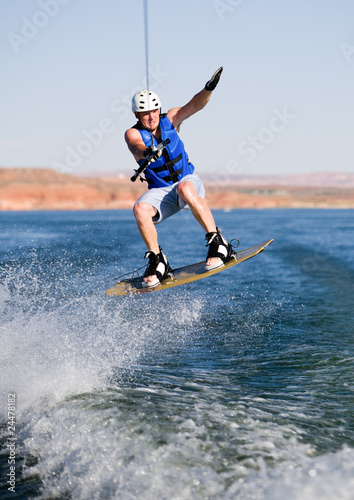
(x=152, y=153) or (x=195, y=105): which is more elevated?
(x=195, y=105)

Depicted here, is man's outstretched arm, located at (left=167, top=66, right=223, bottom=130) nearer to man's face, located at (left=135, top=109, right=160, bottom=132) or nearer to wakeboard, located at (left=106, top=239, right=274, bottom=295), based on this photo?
man's face, located at (left=135, top=109, right=160, bottom=132)

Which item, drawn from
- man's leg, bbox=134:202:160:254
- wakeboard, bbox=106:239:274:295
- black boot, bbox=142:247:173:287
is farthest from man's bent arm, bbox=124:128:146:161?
wakeboard, bbox=106:239:274:295

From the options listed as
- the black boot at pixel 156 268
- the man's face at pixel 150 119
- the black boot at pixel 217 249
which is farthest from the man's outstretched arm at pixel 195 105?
the black boot at pixel 156 268

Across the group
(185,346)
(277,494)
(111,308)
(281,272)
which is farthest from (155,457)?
(281,272)

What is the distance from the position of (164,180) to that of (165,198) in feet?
0.73

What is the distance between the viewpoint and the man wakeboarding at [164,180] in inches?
259

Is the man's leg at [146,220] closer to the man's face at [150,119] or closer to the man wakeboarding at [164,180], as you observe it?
the man wakeboarding at [164,180]

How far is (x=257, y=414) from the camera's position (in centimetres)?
471

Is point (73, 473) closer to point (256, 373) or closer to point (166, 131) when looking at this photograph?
point (256, 373)

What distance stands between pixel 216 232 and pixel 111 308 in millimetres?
2988

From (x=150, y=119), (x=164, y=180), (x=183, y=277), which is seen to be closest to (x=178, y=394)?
(x=183, y=277)

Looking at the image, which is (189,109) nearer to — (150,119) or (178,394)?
(150,119)

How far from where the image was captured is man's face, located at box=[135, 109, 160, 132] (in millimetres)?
6613

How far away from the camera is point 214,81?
6102 mm
